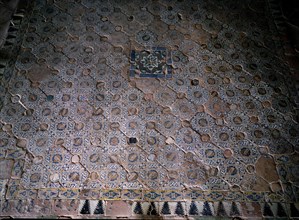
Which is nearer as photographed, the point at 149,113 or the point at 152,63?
the point at 149,113

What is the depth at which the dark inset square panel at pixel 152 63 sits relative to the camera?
2.30m

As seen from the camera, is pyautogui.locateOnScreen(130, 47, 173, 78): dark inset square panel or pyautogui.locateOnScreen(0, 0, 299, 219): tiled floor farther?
pyautogui.locateOnScreen(130, 47, 173, 78): dark inset square panel

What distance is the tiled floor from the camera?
6.05ft

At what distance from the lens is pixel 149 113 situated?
6.98ft

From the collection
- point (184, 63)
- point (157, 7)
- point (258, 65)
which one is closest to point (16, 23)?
point (157, 7)

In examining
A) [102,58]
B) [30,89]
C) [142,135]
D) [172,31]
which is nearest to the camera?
[142,135]

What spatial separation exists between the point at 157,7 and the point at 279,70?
37.9 inches

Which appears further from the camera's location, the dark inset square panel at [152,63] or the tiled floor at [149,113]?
the dark inset square panel at [152,63]

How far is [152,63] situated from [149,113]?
0.38m

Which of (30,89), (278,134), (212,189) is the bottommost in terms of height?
(30,89)

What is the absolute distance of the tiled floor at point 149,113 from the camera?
6.05 ft

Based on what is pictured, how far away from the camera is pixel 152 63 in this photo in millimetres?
2344

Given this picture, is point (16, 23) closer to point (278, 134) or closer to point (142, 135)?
point (142, 135)

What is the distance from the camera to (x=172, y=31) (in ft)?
8.27
